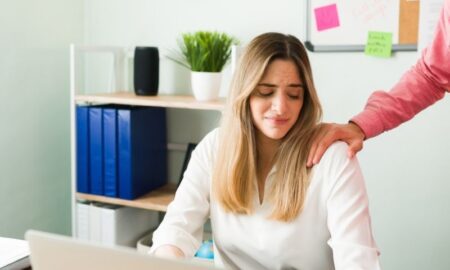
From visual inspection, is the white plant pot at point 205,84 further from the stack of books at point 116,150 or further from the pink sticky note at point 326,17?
the pink sticky note at point 326,17

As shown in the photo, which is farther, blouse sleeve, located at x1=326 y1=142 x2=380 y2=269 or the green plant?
the green plant

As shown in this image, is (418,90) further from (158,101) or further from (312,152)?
(158,101)

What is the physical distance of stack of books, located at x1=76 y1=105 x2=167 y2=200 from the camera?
90.7 inches

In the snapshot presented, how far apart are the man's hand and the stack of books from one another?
1085 millimetres

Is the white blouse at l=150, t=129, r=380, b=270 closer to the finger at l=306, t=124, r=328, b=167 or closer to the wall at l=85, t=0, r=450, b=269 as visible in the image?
the finger at l=306, t=124, r=328, b=167

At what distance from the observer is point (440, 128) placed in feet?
6.96

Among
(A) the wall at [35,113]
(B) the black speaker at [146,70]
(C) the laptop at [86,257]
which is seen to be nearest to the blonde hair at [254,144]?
(C) the laptop at [86,257]

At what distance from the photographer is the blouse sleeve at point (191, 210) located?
A: 1.35 metres

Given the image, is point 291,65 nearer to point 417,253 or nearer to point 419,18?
point 419,18

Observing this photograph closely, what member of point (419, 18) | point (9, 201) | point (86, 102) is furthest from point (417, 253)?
point (9, 201)

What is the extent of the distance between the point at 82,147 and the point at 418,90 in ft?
4.65

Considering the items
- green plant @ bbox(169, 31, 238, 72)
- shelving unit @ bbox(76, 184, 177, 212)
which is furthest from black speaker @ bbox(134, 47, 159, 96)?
shelving unit @ bbox(76, 184, 177, 212)

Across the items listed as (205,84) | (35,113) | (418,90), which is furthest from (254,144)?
(35,113)

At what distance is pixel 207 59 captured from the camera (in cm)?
227
